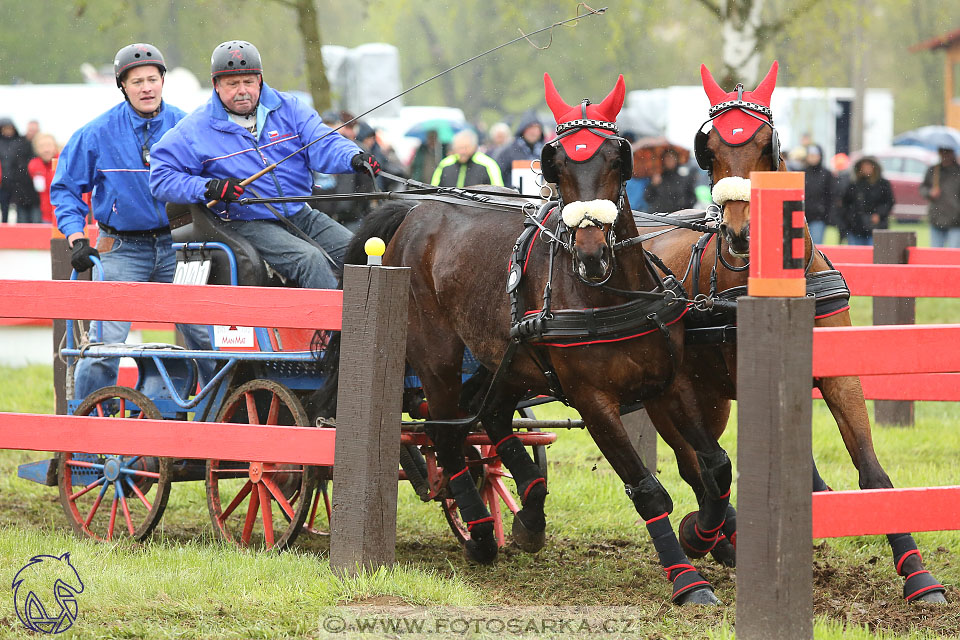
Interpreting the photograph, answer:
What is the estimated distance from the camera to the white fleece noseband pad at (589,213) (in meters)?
4.59

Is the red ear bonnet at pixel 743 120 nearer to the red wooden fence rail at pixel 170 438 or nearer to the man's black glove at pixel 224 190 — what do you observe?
the red wooden fence rail at pixel 170 438

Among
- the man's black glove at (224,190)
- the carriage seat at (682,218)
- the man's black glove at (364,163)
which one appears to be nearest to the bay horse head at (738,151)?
the carriage seat at (682,218)

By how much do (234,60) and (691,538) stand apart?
3.35 meters

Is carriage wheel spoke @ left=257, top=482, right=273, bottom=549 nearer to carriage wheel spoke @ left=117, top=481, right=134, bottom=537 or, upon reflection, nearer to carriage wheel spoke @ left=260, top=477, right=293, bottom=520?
carriage wheel spoke @ left=260, top=477, right=293, bottom=520

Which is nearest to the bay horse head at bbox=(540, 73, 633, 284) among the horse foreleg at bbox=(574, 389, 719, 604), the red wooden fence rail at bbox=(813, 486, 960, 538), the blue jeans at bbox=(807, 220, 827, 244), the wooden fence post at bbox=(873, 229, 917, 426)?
the horse foreleg at bbox=(574, 389, 719, 604)

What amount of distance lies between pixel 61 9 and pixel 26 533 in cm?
3672

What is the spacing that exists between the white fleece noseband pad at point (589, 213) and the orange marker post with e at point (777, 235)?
2.69 ft

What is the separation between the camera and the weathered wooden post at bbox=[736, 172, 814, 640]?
12.7ft

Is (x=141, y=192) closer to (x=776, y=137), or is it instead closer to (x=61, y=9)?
(x=776, y=137)

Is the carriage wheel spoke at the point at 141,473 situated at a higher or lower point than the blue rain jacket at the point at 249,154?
lower

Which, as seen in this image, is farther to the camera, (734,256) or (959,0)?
(959,0)

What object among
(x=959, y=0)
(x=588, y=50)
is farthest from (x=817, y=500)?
(x=588, y=50)

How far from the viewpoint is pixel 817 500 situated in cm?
395

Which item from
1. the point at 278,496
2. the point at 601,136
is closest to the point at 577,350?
the point at 601,136
